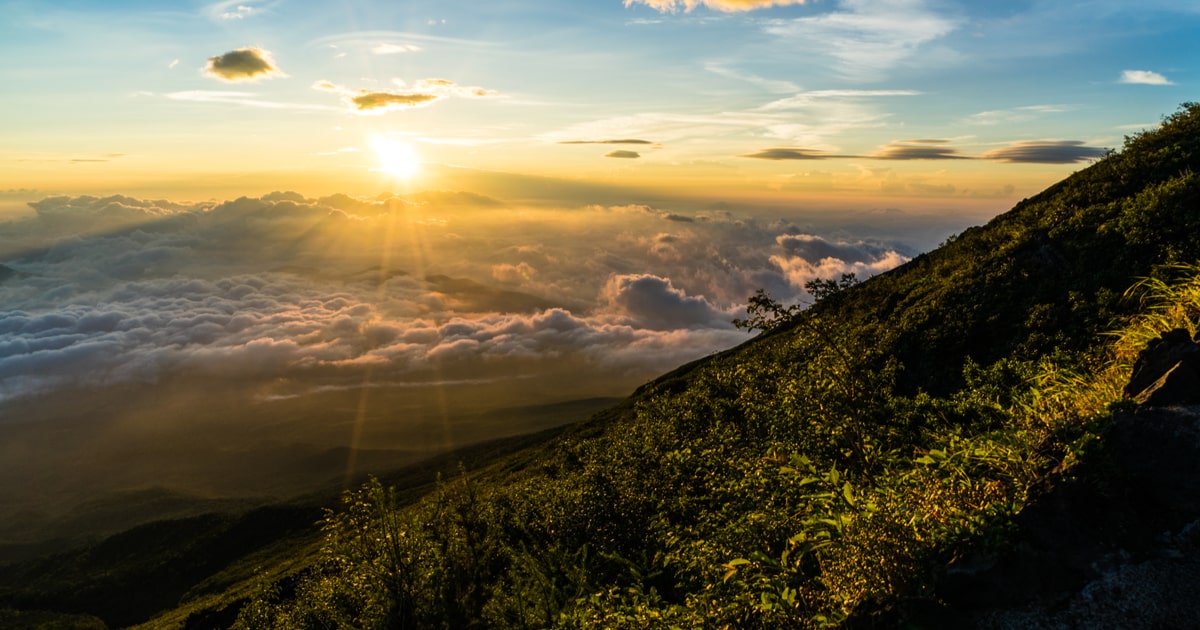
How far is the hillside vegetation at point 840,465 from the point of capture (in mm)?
7391

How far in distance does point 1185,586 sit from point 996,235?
1528 inches

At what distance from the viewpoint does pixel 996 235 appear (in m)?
38.1

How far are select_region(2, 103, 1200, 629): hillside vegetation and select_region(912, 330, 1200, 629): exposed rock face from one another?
23cm

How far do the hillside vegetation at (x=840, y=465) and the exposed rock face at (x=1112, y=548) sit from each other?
0.23 m

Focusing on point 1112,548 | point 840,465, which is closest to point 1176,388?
point 1112,548

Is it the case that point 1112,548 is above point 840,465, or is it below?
above

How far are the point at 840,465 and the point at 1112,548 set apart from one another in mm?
7269

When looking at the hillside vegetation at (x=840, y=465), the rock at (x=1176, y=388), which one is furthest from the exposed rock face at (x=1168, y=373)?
the hillside vegetation at (x=840, y=465)

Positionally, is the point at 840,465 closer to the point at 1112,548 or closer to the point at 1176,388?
the point at 1176,388

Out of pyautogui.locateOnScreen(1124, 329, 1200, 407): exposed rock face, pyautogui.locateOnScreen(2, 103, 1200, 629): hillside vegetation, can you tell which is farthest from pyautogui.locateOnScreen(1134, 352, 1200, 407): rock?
pyautogui.locateOnScreen(2, 103, 1200, 629): hillside vegetation

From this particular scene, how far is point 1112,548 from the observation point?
6.23 metres

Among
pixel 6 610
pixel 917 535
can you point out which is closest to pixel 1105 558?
pixel 917 535

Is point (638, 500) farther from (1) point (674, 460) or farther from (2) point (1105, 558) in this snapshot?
(2) point (1105, 558)

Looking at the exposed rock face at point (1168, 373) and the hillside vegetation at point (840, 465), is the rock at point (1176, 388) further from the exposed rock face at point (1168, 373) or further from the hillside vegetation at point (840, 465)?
the hillside vegetation at point (840, 465)
